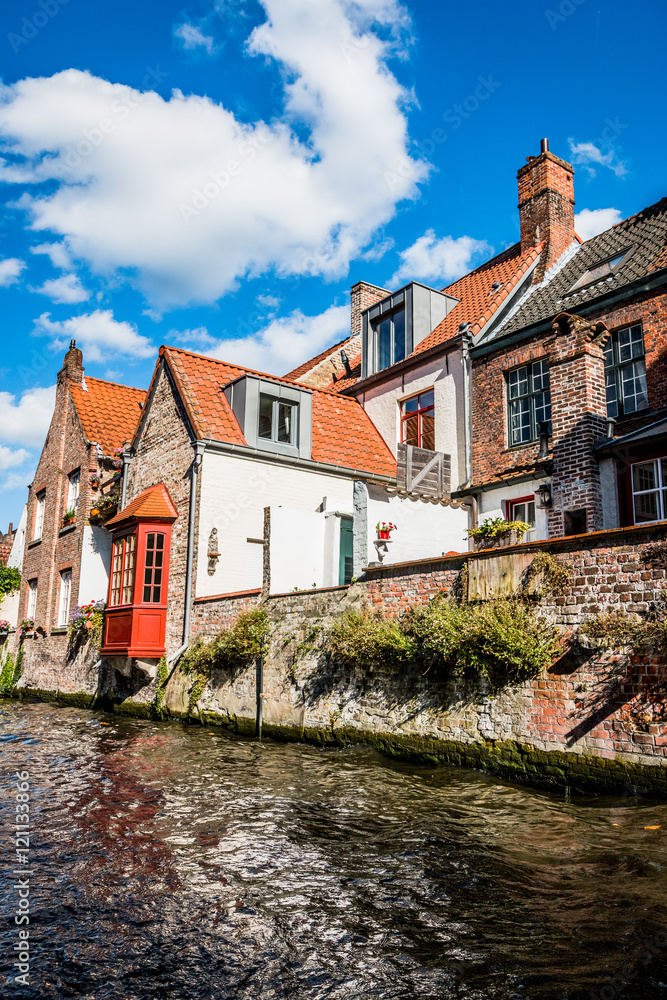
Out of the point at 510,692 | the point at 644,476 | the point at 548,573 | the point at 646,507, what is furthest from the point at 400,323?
the point at 510,692

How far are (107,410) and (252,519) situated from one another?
10.3 meters

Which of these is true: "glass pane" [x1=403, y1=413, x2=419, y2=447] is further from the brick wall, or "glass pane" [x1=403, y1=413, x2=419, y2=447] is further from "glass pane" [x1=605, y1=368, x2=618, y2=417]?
the brick wall

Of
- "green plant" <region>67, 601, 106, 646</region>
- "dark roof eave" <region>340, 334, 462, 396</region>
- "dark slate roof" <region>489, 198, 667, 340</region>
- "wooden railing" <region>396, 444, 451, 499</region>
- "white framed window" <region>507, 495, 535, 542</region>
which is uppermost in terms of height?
"dark slate roof" <region>489, 198, 667, 340</region>

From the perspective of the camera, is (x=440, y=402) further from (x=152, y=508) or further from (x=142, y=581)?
(x=142, y=581)

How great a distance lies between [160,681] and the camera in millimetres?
15539

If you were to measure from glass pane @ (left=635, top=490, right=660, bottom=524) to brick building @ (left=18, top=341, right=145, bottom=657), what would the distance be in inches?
524

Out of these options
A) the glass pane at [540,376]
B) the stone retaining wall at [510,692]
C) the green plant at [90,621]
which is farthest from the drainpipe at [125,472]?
the glass pane at [540,376]

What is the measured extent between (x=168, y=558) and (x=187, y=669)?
2845mm

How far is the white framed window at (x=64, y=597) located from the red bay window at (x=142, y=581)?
5479 millimetres

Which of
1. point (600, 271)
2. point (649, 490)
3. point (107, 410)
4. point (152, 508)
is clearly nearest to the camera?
point (649, 490)

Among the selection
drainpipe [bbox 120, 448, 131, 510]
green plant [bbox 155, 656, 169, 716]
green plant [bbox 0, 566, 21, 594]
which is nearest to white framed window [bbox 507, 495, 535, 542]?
green plant [bbox 155, 656, 169, 716]

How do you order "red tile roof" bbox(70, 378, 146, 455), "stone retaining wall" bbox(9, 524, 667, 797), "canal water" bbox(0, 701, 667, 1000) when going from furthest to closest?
1. "red tile roof" bbox(70, 378, 146, 455)
2. "stone retaining wall" bbox(9, 524, 667, 797)
3. "canal water" bbox(0, 701, 667, 1000)

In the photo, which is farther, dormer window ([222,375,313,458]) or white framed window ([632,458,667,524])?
dormer window ([222,375,313,458])

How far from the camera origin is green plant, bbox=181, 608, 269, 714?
1266 cm
